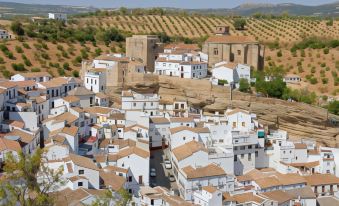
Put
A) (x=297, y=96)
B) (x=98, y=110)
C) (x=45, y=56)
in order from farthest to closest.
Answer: (x=45, y=56) < (x=297, y=96) < (x=98, y=110)

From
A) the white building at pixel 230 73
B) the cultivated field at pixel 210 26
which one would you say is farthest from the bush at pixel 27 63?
the white building at pixel 230 73

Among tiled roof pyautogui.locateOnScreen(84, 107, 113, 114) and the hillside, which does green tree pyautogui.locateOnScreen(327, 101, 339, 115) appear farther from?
tiled roof pyautogui.locateOnScreen(84, 107, 113, 114)

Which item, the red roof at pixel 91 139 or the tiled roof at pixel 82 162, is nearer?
the tiled roof at pixel 82 162

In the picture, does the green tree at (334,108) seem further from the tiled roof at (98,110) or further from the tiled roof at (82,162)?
the tiled roof at (82,162)

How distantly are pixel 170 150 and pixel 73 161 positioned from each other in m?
6.76

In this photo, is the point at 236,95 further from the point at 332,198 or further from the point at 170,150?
the point at 332,198

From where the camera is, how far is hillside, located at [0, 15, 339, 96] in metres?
42.8

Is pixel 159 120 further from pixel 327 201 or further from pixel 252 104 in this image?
pixel 327 201

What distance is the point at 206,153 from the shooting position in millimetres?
23406

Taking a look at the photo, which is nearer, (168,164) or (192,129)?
(168,164)

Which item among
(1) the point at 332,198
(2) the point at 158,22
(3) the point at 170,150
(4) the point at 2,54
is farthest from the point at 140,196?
(2) the point at 158,22

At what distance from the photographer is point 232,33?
54.7 m

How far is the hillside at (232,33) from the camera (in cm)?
4275

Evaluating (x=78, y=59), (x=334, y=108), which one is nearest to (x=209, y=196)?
(x=334, y=108)
